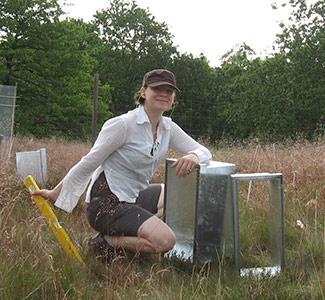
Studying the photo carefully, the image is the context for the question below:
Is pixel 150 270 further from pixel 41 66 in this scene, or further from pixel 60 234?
pixel 41 66

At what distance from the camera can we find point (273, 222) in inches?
110

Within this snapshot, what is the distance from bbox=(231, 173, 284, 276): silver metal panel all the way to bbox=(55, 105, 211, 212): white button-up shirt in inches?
16.4

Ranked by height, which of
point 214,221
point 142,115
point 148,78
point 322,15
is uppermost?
point 322,15

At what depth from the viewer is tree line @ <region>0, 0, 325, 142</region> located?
2262 cm

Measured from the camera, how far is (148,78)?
9.14 ft

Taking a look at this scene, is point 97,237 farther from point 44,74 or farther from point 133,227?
Answer: point 44,74

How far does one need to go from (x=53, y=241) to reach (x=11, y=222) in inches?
12.8

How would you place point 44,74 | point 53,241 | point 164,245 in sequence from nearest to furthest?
point 164,245 → point 53,241 → point 44,74

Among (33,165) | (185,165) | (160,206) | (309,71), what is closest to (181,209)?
(160,206)

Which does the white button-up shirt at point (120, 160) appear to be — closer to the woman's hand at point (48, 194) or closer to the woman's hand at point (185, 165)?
the woman's hand at point (48, 194)

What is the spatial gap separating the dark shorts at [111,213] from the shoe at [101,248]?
2.0 inches

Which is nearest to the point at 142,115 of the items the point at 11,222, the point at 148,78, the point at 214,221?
the point at 148,78

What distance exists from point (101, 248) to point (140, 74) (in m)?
33.5

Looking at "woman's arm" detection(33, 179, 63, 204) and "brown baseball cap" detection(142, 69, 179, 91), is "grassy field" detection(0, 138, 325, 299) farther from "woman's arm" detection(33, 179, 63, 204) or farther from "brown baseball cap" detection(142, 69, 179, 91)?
"brown baseball cap" detection(142, 69, 179, 91)
